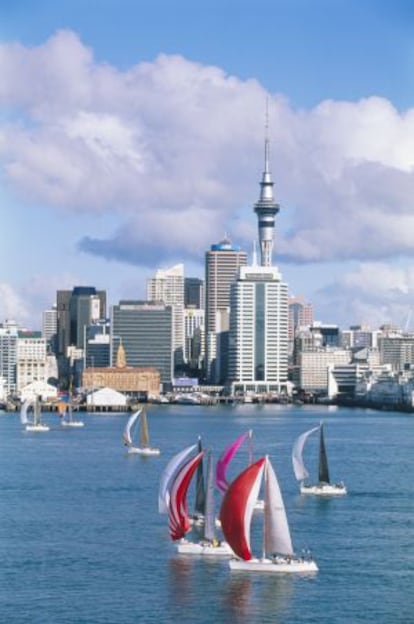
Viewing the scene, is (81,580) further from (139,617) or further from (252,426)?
(252,426)

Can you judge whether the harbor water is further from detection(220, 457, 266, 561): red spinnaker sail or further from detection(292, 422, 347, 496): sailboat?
detection(220, 457, 266, 561): red spinnaker sail

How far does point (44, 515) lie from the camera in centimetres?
4659

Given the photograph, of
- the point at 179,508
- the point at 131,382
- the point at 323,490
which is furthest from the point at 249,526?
the point at 131,382

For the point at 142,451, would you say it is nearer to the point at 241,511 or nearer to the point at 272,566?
the point at 272,566

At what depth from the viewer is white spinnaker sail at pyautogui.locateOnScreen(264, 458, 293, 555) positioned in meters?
35.8

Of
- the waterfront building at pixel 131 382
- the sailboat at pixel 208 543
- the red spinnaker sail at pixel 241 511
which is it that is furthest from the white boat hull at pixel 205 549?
the waterfront building at pixel 131 382

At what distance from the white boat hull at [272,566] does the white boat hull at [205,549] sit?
2.20 m

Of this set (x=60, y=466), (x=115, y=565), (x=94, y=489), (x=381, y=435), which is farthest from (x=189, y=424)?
(x=115, y=565)

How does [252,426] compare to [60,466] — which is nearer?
[60,466]

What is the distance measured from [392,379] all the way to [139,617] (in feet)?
533

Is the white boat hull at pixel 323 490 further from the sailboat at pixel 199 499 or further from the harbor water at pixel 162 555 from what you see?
the sailboat at pixel 199 499

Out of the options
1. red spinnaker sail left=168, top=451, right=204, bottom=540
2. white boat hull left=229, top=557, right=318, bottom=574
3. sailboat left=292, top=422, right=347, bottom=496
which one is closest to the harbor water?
white boat hull left=229, top=557, right=318, bottom=574

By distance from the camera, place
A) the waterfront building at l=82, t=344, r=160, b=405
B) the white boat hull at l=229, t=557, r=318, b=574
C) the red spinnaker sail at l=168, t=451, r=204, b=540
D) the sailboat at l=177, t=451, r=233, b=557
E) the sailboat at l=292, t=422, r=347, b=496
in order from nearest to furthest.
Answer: the white boat hull at l=229, t=557, r=318, b=574 < the sailboat at l=177, t=451, r=233, b=557 < the red spinnaker sail at l=168, t=451, r=204, b=540 < the sailboat at l=292, t=422, r=347, b=496 < the waterfront building at l=82, t=344, r=160, b=405

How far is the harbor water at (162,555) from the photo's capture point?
32438 mm
